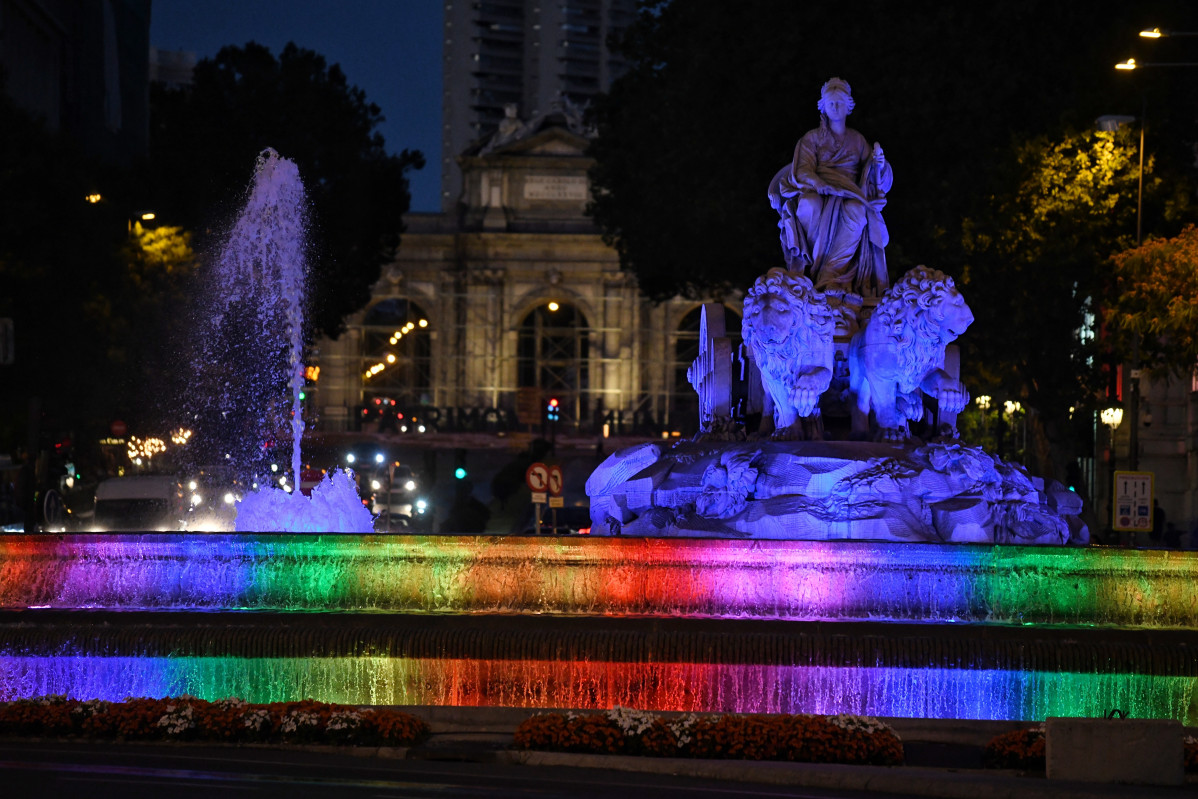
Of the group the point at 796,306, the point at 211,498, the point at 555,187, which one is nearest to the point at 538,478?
the point at 211,498

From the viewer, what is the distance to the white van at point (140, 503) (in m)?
30.1

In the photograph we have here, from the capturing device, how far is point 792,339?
57.5ft

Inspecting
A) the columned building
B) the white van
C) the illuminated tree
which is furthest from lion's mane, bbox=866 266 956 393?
the columned building

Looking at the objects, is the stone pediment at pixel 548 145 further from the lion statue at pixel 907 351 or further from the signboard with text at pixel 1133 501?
the lion statue at pixel 907 351

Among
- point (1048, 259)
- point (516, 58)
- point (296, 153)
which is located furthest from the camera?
point (516, 58)

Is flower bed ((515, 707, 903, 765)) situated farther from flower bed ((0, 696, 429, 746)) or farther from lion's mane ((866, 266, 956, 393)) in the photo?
lion's mane ((866, 266, 956, 393))

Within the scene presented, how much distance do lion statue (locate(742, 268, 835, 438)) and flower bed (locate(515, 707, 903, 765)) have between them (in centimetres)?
580

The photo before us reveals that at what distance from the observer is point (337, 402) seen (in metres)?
85.2

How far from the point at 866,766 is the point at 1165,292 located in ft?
51.2

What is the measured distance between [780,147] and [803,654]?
21.8 m

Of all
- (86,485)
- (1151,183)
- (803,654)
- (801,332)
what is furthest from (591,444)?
(803,654)

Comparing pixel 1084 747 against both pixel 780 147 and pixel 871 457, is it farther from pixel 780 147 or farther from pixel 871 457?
pixel 780 147

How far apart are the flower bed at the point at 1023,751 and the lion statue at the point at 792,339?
608 centimetres

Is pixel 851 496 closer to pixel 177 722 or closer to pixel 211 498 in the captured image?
pixel 177 722
